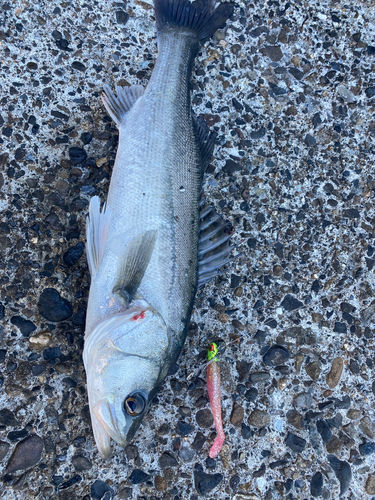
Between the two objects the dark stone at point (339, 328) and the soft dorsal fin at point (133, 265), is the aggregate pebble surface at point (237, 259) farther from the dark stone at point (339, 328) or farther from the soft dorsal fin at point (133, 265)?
the soft dorsal fin at point (133, 265)

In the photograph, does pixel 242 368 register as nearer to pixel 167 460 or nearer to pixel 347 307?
pixel 167 460

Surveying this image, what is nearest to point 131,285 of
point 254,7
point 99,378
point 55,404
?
point 99,378

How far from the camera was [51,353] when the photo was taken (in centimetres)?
246

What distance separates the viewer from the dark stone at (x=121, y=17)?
302 cm

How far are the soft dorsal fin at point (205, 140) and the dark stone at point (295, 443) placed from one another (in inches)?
83.1

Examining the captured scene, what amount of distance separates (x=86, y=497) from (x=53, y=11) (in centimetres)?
362

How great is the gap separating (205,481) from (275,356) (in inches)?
39.2

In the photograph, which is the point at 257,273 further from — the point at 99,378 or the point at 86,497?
the point at 86,497

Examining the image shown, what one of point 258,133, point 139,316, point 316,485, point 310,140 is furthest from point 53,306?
point 310,140

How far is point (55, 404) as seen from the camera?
2395 mm

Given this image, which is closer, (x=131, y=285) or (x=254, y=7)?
(x=131, y=285)

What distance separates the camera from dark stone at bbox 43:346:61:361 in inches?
96.3

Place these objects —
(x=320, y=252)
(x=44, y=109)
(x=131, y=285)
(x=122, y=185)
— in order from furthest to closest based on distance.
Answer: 1. (x=320, y=252)
2. (x=44, y=109)
3. (x=122, y=185)
4. (x=131, y=285)

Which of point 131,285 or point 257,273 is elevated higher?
point 131,285
